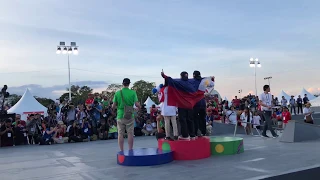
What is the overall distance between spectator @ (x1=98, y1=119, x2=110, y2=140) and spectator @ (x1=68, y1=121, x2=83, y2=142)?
0.98m

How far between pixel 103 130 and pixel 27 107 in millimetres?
7940

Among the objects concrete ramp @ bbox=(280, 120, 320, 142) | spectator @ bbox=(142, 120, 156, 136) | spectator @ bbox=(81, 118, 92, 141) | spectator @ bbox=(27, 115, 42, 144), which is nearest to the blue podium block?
concrete ramp @ bbox=(280, 120, 320, 142)

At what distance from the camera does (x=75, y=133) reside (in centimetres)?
1318

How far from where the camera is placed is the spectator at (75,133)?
12953 mm

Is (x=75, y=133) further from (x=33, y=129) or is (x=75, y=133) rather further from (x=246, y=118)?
(x=246, y=118)

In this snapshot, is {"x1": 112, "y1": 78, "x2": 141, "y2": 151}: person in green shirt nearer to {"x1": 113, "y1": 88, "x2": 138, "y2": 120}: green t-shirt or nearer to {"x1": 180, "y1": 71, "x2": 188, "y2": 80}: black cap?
{"x1": 113, "y1": 88, "x2": 138, "y2": 120}: green t-shirt

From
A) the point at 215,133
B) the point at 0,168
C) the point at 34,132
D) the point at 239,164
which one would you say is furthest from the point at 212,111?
the point at 0,168

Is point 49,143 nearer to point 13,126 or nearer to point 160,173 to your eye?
point 13,126

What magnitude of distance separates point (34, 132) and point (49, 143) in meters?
1.32

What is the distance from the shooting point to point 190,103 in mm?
7230

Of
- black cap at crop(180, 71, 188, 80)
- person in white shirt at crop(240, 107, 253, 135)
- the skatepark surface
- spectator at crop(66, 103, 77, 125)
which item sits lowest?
the skatepark surface

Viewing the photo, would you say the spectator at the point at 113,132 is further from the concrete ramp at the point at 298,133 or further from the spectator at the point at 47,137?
the concrete ramp at the point at 298,133

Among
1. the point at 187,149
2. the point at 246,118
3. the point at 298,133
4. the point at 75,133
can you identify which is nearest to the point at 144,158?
the point at 187,149

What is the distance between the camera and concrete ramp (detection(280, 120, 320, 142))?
376 inches
